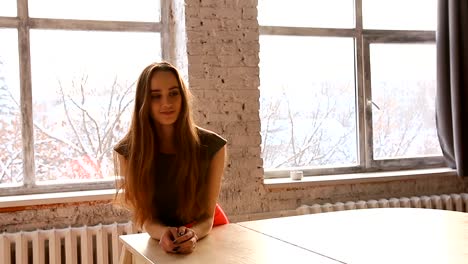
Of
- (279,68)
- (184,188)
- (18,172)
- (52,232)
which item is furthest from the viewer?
(279,68)

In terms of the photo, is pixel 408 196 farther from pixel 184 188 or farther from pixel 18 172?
pixel 18 172

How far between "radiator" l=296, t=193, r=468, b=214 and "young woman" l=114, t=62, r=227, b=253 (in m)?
1.45

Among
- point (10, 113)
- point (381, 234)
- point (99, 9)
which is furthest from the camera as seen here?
point (99, 9)

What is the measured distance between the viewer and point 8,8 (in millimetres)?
3162

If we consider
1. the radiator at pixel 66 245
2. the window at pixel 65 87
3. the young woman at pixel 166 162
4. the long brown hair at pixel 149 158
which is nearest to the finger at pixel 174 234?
the young woman at pixel 166 162

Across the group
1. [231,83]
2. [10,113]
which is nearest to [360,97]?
[231,83]

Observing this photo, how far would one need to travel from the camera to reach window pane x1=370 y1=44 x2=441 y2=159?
4.01 m

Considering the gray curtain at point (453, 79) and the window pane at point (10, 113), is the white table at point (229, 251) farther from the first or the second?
the gray curtain at point (453, 79)

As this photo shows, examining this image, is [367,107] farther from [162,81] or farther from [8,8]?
[8,8]

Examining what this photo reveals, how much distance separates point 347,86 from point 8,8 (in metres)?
2.32

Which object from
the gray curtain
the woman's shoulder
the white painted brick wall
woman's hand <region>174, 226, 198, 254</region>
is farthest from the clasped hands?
the gray curtain

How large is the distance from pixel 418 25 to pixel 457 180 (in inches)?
48.0

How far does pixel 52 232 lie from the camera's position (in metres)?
2.86

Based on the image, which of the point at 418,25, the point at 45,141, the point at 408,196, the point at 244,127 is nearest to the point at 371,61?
Answer: the point at 418,25
